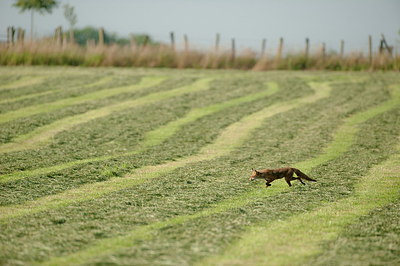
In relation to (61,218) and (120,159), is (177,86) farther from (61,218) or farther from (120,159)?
(61,218)

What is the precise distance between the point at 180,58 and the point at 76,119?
1352 centimetres

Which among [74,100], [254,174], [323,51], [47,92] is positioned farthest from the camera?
[323,51]

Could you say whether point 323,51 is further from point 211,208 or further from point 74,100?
point 211,208

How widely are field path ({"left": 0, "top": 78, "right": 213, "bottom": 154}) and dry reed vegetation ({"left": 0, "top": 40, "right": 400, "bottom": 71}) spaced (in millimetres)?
6019

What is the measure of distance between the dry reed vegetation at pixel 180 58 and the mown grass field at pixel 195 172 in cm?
552

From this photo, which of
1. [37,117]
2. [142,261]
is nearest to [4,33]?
[37,117]

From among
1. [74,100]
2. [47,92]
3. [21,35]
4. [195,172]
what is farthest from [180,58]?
[195,172]

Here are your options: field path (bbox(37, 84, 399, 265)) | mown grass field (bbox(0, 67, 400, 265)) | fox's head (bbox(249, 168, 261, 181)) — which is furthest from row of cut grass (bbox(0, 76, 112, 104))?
fox's head (bbox(249, 168, 261, 181))

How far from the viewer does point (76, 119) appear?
Result: 16.0 metres

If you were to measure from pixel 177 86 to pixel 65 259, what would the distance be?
54.4 feet

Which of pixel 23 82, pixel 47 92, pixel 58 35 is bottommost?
pixel 47 92

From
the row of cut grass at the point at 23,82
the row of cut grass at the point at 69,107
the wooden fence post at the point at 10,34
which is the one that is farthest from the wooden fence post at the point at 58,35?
the row of cut grass at the point at 23,82

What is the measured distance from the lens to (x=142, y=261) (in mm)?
5750

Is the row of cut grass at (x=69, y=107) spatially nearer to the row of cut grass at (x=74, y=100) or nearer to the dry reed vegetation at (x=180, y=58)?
the row of cut grass at (x=74, y=100)
